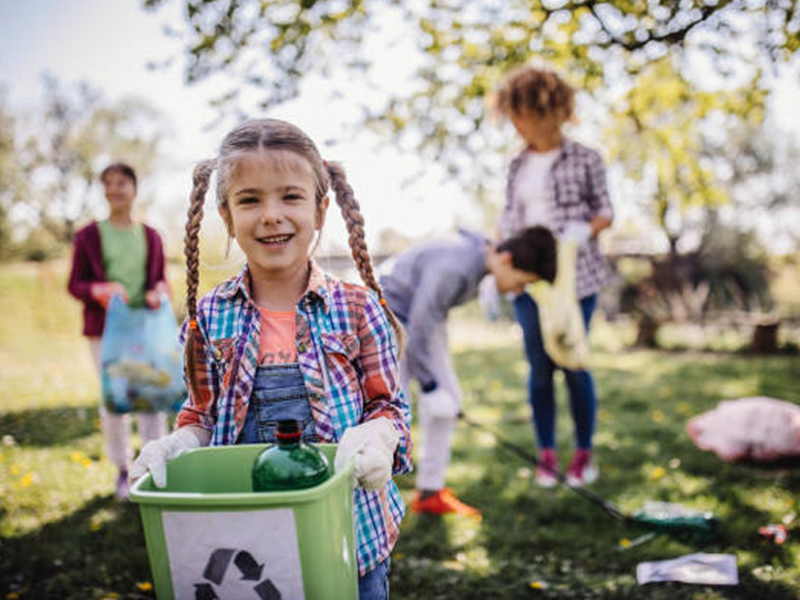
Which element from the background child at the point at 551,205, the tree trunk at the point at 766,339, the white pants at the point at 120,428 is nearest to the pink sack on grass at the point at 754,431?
the background child at the point at 551,205

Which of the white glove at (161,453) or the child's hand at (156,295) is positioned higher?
the child's hand at (156,295)

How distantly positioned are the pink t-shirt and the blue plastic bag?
1.93 meters

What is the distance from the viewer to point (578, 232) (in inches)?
134

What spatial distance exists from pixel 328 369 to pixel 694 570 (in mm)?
1940

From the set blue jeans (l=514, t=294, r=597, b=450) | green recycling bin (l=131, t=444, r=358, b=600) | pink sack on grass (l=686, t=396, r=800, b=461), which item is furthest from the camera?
pink sack on grass (l=686, t=396, r=800, b=461)

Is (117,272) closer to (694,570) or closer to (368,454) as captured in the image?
(368,454)

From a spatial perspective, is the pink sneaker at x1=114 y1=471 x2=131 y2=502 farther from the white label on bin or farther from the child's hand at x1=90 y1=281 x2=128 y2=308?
the white label on bin

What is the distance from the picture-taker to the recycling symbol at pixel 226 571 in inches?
40.9

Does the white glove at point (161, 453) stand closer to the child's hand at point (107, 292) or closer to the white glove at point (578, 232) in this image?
the child's hand at point (107, 292)

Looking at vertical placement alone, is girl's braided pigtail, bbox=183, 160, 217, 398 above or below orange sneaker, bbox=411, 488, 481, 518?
above

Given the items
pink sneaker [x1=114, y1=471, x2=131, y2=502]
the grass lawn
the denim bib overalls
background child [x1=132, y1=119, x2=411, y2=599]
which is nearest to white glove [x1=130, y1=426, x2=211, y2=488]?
background child [x1=132, y1=119, x2=411, y2=599]

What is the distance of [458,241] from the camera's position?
330 cm

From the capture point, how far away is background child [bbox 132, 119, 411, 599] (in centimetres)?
146

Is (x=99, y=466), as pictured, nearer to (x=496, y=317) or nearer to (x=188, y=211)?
(x=496, y=317)
